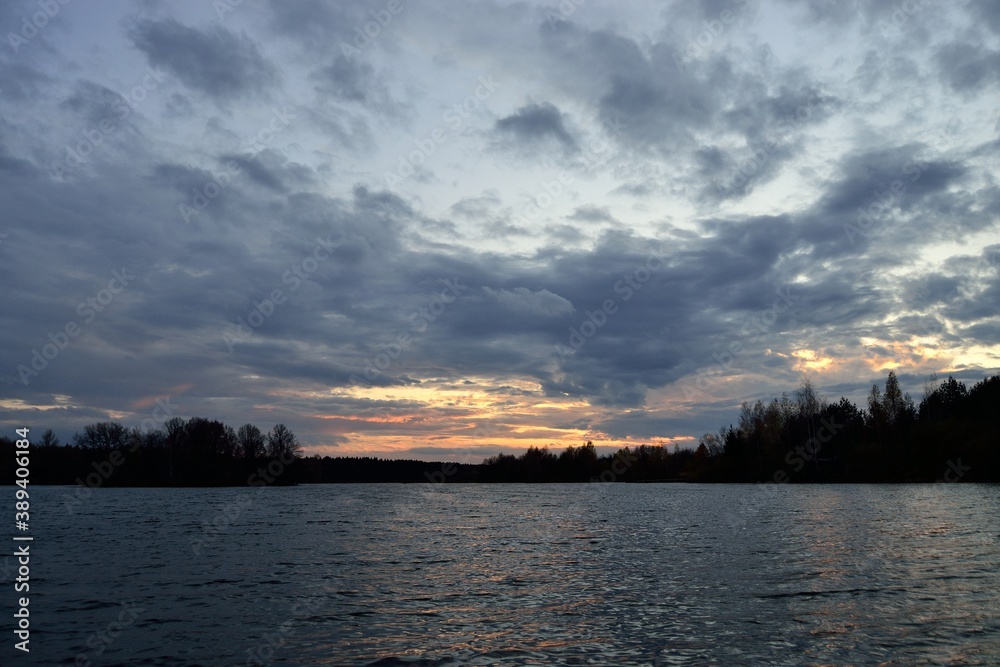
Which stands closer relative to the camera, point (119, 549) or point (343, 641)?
point (343, 641)

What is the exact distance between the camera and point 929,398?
195 m

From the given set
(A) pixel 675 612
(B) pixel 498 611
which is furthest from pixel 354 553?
(A) pixel 675 612

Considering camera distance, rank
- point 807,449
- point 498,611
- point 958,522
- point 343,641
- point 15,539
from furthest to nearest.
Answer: point 807,449 → point 958,522 → point 15,539 → point 498,611 → point 343,641

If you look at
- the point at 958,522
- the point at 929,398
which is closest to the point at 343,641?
the point at 958,522

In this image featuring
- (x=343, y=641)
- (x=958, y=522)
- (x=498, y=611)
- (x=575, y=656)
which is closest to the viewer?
(x=575, y=656)

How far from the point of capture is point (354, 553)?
146ft

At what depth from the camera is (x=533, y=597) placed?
2859cm

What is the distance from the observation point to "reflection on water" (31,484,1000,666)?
20109 mm

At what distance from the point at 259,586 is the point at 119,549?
22.6m

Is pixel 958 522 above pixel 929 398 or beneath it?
beneath

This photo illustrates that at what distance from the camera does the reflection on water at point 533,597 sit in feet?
66.0

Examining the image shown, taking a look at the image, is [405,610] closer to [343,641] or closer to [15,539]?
[343,641]

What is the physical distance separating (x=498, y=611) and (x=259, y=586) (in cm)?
1300

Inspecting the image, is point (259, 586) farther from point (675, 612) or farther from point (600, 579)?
point (675, 612)
